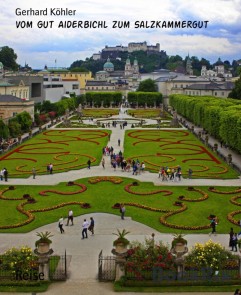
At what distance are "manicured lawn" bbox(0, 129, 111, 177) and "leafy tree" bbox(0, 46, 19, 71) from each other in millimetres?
116886

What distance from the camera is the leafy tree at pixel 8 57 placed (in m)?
186

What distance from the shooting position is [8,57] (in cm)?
18738

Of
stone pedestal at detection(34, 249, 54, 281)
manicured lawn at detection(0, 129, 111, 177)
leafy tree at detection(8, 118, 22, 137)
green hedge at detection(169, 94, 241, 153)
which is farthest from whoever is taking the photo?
leafy tree at detection(8, 118, 22, 137)

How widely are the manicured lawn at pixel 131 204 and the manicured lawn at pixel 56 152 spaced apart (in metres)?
7.85

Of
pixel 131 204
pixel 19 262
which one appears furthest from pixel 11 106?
pixel 19 262

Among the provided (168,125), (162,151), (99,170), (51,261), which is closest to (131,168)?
(99,170)

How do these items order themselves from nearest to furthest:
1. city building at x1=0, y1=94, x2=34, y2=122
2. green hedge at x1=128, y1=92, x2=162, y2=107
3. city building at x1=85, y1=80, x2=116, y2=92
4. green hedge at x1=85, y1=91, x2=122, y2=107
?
1. city building at x1=0, y1=94, x2=34, y2=122
2. green hedge at x1=128, y1=92, x2=162, y2=107
3. green hedge at x1=85, y1=91, x2=122, y2=107
4. city building at x1=85, y1=80, x2=116, y2=92

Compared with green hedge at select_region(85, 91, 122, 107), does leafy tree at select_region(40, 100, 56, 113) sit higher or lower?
lower

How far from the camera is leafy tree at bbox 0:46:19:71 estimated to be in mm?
185875

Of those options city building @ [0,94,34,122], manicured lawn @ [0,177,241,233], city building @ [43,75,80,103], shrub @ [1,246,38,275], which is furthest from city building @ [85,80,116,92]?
shrub @ [1,246,38,275]

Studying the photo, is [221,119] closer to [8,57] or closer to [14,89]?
[14,89]

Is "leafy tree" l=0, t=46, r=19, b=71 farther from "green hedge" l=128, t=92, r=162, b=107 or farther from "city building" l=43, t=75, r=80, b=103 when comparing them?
"green hedge" l=128, t=92, r=162, b=107

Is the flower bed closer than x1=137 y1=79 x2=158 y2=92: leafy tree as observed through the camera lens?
Yes

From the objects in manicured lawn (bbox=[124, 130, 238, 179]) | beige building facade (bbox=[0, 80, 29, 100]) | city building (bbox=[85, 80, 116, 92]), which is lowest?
manicured lawn (bbox=[124, 130, 238, 179])
